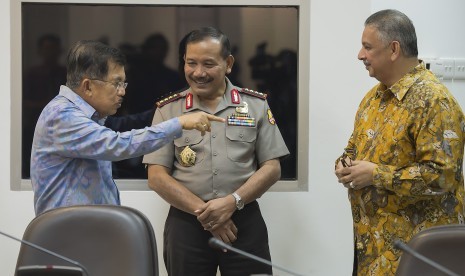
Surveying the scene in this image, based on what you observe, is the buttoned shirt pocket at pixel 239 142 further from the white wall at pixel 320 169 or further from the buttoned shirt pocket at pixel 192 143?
the white wall at pixel 320 169

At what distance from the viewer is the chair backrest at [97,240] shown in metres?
2.14

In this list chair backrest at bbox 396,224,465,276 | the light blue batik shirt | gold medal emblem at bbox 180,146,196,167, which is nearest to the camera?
chair backrest at bbox 396,224,465,276

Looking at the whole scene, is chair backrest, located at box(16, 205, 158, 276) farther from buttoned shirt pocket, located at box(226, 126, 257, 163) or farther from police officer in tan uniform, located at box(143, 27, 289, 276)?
buttoned shirt pocket, located at box(226, 126, 257, 163)

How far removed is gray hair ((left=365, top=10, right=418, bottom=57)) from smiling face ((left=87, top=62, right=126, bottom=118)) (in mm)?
975

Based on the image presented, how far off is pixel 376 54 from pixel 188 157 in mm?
876

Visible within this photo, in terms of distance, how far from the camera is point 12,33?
3.48m

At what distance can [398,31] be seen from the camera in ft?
8.77

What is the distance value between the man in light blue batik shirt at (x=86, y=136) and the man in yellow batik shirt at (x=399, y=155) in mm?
597

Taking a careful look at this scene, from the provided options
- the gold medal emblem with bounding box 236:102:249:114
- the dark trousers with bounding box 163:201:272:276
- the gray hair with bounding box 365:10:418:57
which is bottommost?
the dark trousers with bounding box 163:201:272:276

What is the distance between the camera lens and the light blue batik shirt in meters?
2.48

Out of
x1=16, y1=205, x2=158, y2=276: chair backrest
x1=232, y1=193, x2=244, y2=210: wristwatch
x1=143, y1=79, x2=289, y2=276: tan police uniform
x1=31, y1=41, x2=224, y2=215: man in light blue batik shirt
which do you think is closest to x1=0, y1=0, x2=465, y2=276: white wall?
x1=143, y1=79, x2=289, y2=276: tan police uniform

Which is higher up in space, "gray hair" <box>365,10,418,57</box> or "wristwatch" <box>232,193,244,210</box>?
"gray hair" <box>365,10,418,57</box>

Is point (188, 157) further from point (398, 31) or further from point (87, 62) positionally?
point (398, 31)

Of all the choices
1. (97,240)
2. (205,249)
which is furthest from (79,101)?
(205,249)
